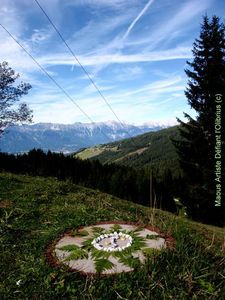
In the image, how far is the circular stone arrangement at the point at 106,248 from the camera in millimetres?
6371

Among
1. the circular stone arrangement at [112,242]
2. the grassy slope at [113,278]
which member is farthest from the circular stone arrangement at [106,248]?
the grassy slope at [113,278]

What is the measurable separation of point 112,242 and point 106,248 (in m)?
0.35

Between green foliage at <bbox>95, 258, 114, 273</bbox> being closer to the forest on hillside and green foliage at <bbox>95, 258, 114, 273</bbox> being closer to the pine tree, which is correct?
the pine tree

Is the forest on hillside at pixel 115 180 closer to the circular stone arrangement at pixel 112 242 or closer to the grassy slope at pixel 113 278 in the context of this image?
the grassy slope at pixel 113 278

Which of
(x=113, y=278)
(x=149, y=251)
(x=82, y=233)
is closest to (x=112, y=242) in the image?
(x=149, y=251)

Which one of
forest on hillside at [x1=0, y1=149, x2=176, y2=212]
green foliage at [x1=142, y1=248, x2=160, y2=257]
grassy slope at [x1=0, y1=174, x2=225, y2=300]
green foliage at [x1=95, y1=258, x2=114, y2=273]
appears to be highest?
green foliage at [x1=142, y1=248, x2=160, y2=257]

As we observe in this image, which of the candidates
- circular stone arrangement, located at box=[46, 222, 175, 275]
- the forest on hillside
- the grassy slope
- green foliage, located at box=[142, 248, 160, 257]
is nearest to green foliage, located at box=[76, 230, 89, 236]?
circular stone arrangement, located at box=[46, 222, 175, 275]

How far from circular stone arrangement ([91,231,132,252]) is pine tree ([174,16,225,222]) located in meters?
27.8

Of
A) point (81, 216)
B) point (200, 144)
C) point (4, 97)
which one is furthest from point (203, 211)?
point (81, 216)

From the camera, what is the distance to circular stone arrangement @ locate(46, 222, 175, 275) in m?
6.37

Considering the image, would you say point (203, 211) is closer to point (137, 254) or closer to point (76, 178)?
point (137, 254)

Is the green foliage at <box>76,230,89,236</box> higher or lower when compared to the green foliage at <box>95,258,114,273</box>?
higher

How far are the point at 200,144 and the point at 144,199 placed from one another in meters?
44.9

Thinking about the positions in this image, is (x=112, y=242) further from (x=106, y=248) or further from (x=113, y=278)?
(x=113, y=278)
